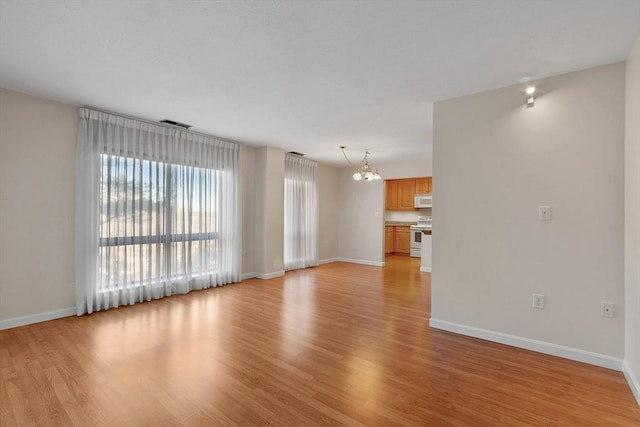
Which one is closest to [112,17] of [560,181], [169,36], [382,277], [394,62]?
[169,36]

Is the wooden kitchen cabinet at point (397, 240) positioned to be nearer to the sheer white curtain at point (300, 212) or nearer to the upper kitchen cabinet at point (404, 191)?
the upper kitchen cabinet at point (404, 191)

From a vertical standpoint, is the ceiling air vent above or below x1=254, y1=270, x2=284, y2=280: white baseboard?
above

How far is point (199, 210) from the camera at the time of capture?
4.88 metres

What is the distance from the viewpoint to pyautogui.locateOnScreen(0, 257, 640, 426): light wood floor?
1843 mm

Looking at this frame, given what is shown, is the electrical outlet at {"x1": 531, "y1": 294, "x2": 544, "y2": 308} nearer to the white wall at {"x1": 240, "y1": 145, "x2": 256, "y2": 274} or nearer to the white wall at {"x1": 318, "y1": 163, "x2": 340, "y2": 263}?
the white wall at {"x1": 240, "y1": 145, "x2": 256, "y2": 274}

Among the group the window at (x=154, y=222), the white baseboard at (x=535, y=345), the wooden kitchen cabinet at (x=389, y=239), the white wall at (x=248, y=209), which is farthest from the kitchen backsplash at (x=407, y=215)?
the white baseboard at (x=535, y=345)

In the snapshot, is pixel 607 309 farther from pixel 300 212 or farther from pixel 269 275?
pixel 300 212

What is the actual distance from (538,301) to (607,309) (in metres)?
0.48

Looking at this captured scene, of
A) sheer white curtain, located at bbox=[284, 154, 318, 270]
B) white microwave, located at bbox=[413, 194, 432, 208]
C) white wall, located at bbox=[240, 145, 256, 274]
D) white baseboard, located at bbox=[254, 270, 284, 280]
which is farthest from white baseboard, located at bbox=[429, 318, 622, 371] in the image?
white microwave, located at bbox=[413, 194, 432, 208]

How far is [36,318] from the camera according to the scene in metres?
3.33

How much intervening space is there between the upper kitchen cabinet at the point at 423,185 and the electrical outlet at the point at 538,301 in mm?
6498

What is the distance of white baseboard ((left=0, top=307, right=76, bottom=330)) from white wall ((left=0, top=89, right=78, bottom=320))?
0.04 meters

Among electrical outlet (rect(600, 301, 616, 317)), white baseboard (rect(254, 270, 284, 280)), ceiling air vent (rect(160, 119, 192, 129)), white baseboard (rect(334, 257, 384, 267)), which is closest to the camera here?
electrical outlet (rect(600, 301, 616, 317))

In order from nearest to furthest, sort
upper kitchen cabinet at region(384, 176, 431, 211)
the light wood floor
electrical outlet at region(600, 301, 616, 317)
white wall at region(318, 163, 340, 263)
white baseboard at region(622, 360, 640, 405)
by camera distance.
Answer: the light wood floor < white baseboard at region(622, 360, 640, 405) < electrical outlet at region(600, 301, 616, 317) < white wall at region(318, 163, 340, 263) < upper kitchen cabinet at region(384, 176, 431, 211)
